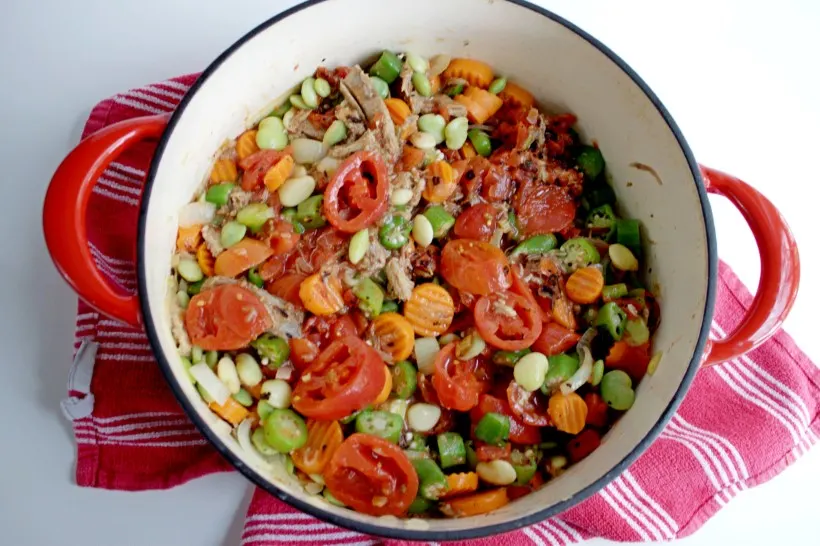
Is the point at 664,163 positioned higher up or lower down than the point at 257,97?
higher up

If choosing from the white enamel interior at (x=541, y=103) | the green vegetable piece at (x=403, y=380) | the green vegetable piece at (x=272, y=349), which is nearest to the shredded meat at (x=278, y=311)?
the green vegetable piece at (x=272, y=349)

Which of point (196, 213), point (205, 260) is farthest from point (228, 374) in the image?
point (196, 213)

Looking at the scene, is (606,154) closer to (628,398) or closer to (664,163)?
(664,163)

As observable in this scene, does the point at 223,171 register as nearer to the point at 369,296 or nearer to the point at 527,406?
the point at 369,296

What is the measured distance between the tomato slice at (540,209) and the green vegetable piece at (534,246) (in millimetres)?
27

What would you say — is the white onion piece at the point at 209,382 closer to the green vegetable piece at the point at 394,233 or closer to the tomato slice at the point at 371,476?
the tomato slice at the point at 371,476

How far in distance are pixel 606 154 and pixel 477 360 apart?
24.8 inches

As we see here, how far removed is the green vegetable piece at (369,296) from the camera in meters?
1.62

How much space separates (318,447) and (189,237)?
1.83 ft

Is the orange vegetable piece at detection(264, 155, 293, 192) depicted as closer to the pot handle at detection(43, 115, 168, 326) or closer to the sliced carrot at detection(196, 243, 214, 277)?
the sliced carrot at detection(196, 243, 214, 277)

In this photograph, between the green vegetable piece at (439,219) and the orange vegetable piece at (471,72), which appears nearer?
the green vegetable piece at (439,219)

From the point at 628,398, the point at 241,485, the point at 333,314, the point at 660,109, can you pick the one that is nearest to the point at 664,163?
the point at 660,109

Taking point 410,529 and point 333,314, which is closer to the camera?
point 410,529

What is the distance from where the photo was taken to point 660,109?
1557 millimetres
